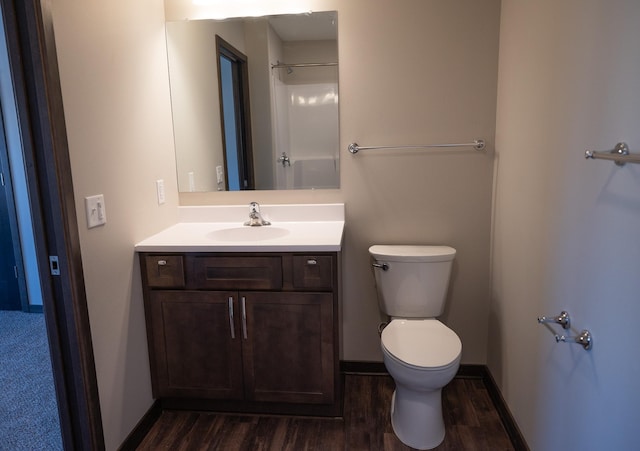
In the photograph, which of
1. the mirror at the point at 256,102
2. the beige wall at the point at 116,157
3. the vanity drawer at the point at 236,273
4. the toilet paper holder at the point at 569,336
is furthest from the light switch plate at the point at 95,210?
the toilet paper holder at the point at 569,336

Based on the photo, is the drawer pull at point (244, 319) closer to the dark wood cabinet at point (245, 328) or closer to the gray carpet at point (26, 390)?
the dark wood cabinet at point (245, 328)

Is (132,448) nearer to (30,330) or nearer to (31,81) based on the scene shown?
(31,81)

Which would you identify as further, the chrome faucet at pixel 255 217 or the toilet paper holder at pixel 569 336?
the chrome faucet at pixel 255 217

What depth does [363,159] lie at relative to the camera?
2.29m

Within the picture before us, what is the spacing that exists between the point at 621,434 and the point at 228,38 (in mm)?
2260

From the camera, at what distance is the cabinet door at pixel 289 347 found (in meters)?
1.92

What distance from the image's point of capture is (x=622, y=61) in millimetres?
1092

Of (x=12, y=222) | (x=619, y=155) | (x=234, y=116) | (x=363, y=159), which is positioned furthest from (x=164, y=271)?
(x=12, y=222)

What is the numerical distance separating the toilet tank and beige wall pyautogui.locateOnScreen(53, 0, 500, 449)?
0.19 m

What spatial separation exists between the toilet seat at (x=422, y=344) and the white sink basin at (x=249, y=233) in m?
0.73

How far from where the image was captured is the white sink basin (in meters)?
2.23

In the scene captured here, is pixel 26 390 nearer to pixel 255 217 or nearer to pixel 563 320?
pixel 255 217

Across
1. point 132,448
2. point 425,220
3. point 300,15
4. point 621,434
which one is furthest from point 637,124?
point 132,448

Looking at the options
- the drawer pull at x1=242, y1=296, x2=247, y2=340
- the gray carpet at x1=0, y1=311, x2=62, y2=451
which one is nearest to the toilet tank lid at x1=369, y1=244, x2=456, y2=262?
the drawer pull at x1=242, y1=296, x2=247, y2=340
